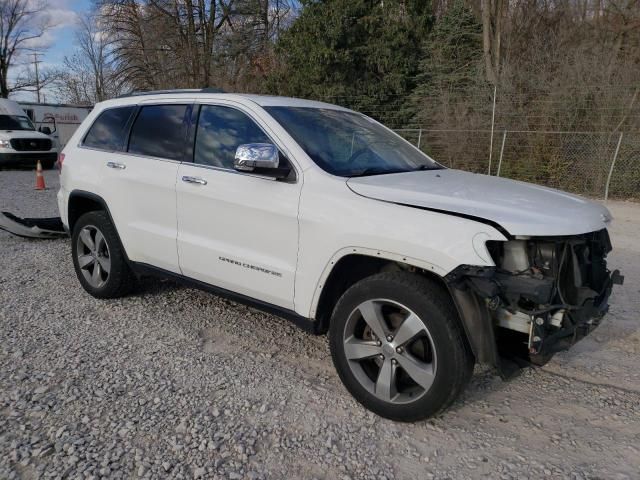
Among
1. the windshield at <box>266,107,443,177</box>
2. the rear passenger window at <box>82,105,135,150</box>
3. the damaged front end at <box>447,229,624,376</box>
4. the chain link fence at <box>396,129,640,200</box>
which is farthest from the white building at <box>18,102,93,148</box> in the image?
the damaged front end at <box>447,229,624,376</box>

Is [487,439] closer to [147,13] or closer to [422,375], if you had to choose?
[422,375]

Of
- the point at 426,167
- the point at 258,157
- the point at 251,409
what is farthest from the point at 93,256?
the point at 426,167

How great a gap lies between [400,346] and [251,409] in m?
0.98

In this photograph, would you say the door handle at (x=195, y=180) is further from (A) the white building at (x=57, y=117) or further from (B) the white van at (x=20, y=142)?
(A) the white building at (x=57, y=117)

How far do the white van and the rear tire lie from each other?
15513 mm

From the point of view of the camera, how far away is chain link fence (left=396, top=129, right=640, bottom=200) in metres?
12.4

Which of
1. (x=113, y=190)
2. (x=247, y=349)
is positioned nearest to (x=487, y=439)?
(x=247, y=349)

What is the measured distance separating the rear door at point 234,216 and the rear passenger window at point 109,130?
40.0 inches

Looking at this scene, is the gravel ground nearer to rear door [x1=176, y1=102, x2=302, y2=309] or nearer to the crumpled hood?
rear door [x1=176, y1=102, x2=302, y2=309]

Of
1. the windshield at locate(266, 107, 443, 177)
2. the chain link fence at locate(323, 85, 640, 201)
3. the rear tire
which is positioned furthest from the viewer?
the chain link fence at locate(323, 85, 640, 201)

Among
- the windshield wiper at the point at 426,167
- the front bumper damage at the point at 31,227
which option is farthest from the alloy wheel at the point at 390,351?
the front bumper damage at the point at 31,227

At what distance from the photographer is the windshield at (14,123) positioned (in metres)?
18.6

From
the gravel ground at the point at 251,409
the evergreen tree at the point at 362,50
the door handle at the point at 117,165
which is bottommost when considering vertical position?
the gravel ground at the point at 251,409

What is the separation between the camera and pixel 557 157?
13.3m
